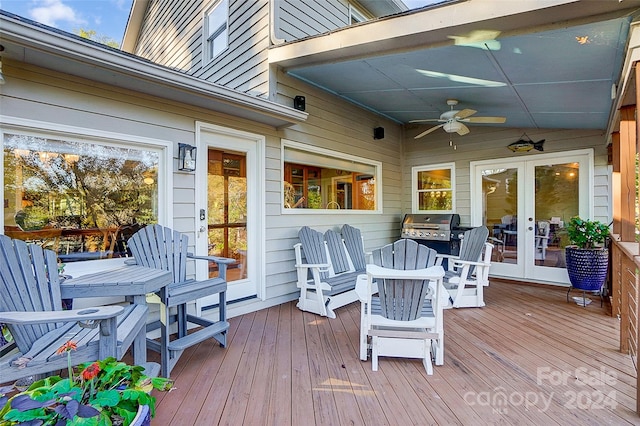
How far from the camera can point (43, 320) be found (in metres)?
1.52

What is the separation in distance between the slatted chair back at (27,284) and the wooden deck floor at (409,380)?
0.85 meters

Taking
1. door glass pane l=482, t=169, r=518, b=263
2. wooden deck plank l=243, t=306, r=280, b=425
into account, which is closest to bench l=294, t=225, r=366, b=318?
wooden deck plank l=243, t=306, r=280, b=425

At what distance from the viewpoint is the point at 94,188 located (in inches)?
112

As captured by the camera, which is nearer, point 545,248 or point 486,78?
point 486,78

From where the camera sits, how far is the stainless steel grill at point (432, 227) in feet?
18.0

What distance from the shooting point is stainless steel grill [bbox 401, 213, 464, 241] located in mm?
5492

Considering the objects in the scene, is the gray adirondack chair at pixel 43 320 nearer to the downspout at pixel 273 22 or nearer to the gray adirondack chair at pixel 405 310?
the gray adirondack chair at pixel 405 310

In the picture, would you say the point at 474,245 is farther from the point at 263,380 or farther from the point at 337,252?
the point at 263,380

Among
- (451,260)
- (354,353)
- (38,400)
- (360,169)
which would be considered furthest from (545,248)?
(38,400)

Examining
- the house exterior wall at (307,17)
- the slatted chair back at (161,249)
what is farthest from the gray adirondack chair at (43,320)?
the house exterior wall at (307,17)

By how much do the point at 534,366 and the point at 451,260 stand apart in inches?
77.8

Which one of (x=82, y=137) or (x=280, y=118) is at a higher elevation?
(x=280, y=118)

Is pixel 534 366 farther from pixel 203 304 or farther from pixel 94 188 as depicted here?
pixel 94 188

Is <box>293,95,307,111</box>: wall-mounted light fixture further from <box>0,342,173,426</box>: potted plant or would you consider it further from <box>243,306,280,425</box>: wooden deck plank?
<box>0,342,173,426</box>: potted plant
